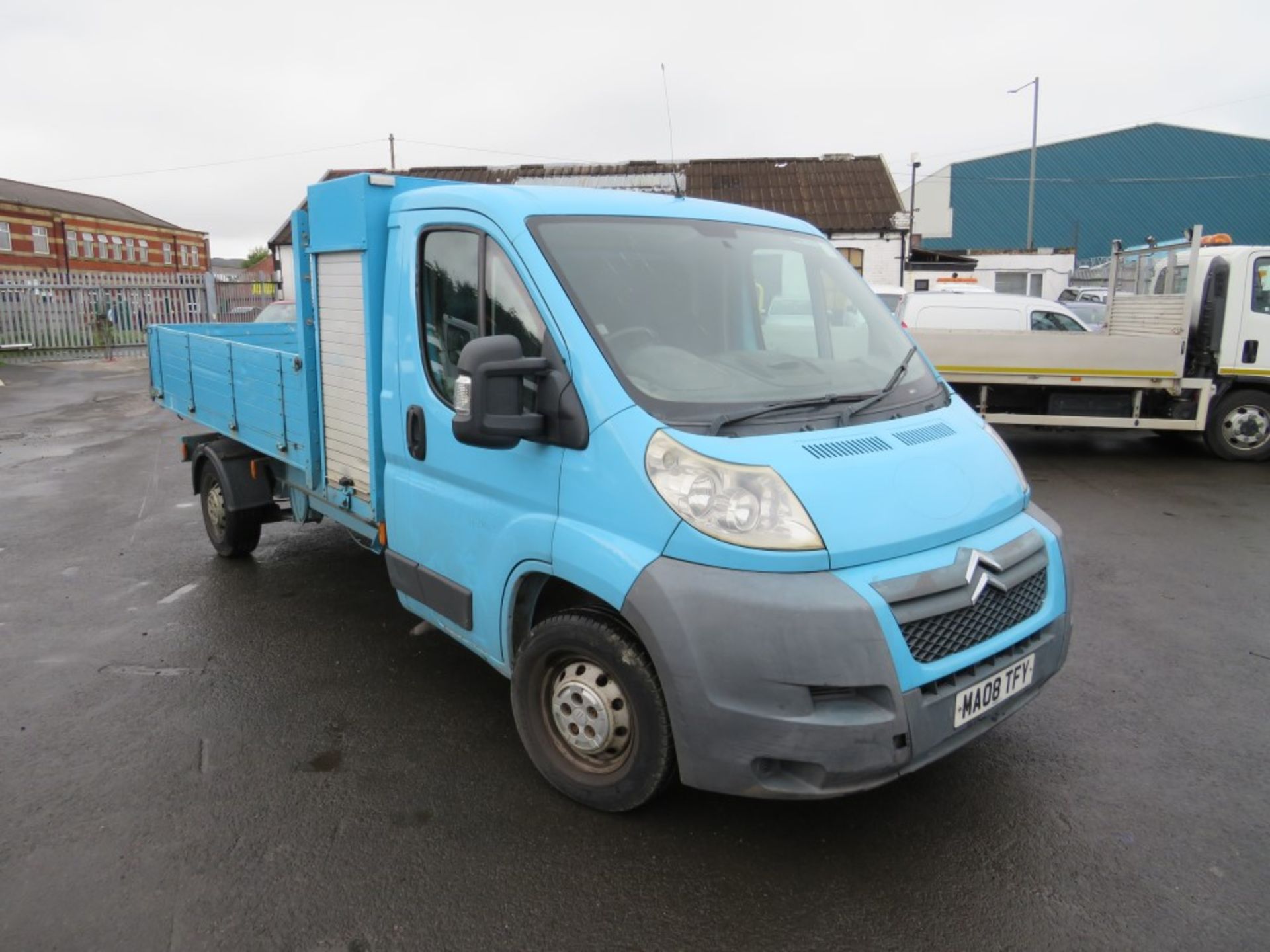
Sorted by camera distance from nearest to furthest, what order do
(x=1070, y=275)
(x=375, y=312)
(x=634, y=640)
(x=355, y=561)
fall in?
(x=634, y=640)
(x=375, y=312)
(x=355, y=561)
(x=1070, y=275)

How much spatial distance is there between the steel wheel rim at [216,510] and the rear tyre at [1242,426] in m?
10.2

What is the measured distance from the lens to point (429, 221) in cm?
370

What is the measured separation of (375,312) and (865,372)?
2.18m

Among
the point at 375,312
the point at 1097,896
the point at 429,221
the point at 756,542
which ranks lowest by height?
the point at 1097,896

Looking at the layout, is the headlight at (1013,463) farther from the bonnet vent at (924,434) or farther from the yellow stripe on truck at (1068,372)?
the yellow stripe on truck at (1068,372)

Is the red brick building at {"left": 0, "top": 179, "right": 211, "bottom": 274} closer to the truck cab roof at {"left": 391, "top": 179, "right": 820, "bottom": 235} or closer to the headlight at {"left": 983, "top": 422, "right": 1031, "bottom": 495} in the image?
the truck cab roof at {"left": 391, "top": 179, "right": 820, "bottom": 235}

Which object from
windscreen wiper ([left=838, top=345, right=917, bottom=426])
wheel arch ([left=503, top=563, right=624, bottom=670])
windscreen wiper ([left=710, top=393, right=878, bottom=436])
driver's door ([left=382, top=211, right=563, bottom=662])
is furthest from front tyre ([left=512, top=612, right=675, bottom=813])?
windscreen wiper ([left=838, top=345, right=917, bottom=426])

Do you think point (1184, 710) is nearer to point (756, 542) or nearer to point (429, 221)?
point (756, 542)

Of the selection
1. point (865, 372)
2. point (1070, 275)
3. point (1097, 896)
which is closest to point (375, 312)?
point (865, 372)

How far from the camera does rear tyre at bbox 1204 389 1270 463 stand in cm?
1002

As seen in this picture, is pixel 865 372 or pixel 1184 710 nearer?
pixel 865 372

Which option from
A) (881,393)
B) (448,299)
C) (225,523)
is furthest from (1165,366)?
(225,523)

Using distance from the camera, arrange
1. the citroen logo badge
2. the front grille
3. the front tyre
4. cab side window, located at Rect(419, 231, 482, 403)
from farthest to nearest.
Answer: cab side window, located at Rect(419, 231, 482, 403) < the front tyre < the citroen logo badge < the front grille

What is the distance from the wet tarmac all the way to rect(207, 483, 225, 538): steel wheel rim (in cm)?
79
